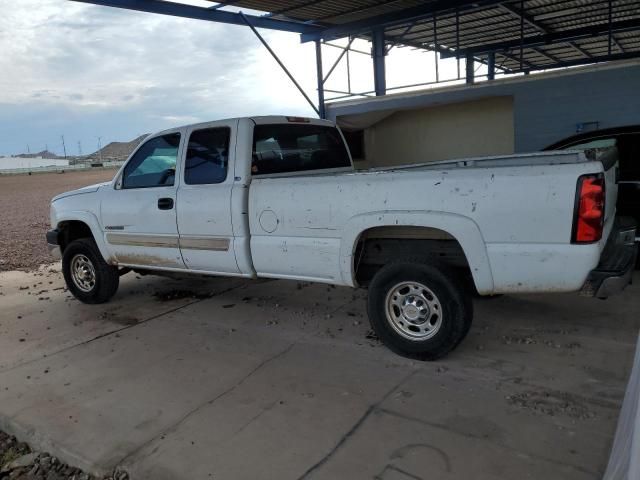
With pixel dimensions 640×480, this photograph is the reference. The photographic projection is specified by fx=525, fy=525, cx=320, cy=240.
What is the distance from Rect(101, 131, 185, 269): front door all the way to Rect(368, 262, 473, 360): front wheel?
7.74ft

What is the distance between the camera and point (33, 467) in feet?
10.7

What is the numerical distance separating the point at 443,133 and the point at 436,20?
2590mm

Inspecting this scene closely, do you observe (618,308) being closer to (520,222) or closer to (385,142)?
(520,222)

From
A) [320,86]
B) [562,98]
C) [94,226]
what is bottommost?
[94,226]

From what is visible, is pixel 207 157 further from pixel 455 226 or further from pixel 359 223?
pixel 455 226

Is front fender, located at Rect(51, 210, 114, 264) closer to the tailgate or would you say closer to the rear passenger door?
the rear passenger door

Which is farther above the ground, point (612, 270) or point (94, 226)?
point (94, 226)

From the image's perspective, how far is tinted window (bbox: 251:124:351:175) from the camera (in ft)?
17.0

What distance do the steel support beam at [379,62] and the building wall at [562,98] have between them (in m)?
2.17

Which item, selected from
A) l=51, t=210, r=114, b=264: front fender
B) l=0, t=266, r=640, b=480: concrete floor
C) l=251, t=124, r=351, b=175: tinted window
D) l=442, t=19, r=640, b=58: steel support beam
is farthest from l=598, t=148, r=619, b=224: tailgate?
l=442, t=19, r=640, b=58: steel support beam

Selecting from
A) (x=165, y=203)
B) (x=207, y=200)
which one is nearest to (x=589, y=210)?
(x=207, y=200)

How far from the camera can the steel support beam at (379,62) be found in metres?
13.0

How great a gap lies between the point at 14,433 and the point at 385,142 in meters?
11.2

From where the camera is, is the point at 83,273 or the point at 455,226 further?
the point at 83,273
